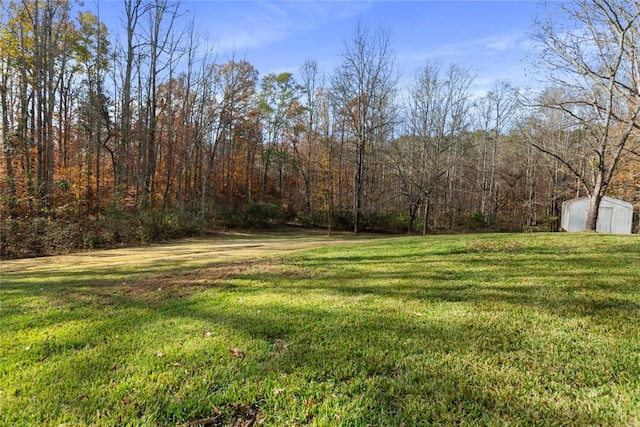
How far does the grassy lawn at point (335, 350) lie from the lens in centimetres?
199

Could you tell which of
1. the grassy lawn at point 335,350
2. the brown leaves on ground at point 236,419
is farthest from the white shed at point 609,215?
the brown leaves on ground at point 236,419

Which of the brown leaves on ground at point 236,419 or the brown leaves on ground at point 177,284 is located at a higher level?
the brown leaves on ground at point 236,419

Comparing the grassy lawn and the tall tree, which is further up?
the tall tree

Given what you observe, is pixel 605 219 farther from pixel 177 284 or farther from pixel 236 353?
pixel 236 353

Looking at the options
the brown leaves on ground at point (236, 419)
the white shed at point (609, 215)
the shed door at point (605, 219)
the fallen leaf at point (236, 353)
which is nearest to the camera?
the brown leaves on ground at point (236, 419)

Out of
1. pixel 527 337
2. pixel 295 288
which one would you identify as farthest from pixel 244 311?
pixel 527 337

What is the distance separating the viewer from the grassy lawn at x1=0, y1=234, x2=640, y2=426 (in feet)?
6.53

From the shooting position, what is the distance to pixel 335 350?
2.72 metres

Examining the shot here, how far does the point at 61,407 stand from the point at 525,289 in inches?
188

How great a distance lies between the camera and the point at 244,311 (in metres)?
3.84

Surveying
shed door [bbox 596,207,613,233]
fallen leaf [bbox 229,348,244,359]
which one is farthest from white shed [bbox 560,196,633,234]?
fallen leaf [bbox 229,348,244,359]

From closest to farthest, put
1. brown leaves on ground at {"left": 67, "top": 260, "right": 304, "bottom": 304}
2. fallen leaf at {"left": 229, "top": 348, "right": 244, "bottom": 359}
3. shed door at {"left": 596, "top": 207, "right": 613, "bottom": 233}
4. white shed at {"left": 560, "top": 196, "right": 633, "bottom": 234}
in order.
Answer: fallen leaf at {"left": 229, "top": 348, "right": 244, "bottom": 359}, brown leaves on ground at {"left": 67, "top": 260, "right": 304, "bottom": 304}, white shed at {"left": 560, "top": 196, "right": 633, "bottom": 234}, shed door at {"left": 596, "top": 207, "right": 613, "bottom": 233}

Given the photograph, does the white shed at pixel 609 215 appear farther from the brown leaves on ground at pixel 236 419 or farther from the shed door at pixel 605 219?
the brown leaves on ground at pixel 236 419

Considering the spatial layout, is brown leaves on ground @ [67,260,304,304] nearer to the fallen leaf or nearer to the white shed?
the fallen leaf
